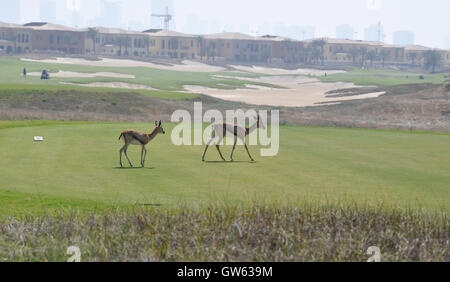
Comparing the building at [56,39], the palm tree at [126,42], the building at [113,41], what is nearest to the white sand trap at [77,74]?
the building at [56,39]

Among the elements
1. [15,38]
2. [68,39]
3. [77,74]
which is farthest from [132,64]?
[15,38]

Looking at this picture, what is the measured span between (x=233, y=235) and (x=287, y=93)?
274 feet

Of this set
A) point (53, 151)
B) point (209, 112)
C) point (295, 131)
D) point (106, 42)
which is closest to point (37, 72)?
point (209, 112)

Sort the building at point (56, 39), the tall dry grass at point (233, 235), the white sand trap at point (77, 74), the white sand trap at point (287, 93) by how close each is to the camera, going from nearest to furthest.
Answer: the tall dry grass at point (233, 235)
the white sand trap at point (287, 93)
the white sand trap at point (77, 74)
the building at point (56, 39)

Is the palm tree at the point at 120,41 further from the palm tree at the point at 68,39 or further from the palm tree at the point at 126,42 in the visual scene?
the palm tree at the point at 68,39

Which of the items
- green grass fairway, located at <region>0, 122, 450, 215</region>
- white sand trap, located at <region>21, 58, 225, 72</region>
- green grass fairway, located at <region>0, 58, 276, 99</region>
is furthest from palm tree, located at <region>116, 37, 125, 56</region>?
green grass fairway, located at <region>0, 122, 450, 215</region>

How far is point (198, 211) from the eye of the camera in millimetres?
10594

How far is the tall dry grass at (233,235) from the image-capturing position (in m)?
8.95

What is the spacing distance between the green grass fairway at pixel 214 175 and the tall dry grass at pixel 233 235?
747 mm

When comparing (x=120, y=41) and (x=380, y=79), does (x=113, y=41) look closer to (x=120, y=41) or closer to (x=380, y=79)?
(x=120, y=41)

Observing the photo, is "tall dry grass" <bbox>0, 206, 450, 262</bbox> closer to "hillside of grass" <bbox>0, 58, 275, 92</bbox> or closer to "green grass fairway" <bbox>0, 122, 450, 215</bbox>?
"green grass fairway" <bbox>0, 122, 450, 215</bbox>

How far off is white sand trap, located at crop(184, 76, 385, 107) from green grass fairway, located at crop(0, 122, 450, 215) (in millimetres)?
48067

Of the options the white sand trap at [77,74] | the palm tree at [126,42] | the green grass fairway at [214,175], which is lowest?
the white sand trap at [77,74]

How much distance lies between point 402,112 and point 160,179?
41.0m
